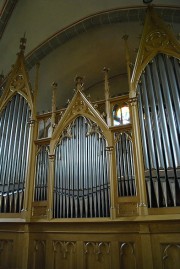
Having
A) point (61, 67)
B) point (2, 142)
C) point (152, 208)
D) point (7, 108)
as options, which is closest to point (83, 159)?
point (152, 208)

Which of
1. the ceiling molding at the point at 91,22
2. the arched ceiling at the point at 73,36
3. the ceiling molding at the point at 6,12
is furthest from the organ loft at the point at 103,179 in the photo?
the ceiling molding at the point at 6,12

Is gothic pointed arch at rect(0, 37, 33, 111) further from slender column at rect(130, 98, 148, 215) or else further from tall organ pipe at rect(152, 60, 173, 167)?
tall organ pipe at rect(152, 60, 173, 167)

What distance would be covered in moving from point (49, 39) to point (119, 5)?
91.7 inches

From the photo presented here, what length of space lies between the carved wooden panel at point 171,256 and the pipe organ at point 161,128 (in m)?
0.63

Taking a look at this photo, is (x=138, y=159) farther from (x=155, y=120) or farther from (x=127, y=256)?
(x=127, y=256)

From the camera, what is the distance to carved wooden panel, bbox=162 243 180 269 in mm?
3820

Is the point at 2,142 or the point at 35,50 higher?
the point at 35,50

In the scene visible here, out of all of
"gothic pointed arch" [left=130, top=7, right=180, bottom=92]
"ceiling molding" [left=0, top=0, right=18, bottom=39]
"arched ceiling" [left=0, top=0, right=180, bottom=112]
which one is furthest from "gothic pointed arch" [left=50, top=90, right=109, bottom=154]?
"ceiling molding" [left=0, top=0, right=18, bottom=39]

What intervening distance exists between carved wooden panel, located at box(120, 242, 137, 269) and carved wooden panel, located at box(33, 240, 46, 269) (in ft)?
5.11

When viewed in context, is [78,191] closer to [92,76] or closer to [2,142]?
[2,142]

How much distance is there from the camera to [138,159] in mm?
4566

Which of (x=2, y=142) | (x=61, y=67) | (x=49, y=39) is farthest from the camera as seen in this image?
(x=61, y=67)

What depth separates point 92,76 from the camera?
883 centimetres

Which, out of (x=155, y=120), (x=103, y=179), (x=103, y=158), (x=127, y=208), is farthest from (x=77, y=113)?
(x=127, y=208)
